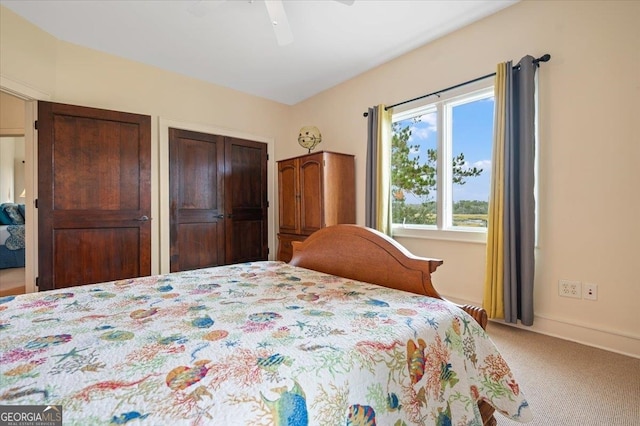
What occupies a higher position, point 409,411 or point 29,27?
point 29,27

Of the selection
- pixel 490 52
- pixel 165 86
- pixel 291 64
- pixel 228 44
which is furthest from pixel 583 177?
pixel 165 86

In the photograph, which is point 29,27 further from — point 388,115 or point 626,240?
point 626,240

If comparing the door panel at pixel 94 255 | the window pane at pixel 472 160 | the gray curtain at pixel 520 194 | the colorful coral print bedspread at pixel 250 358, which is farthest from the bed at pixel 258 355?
the door panel at pixel 94 255

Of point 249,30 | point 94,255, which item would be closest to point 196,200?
point 94,255

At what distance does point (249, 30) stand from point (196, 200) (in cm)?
202

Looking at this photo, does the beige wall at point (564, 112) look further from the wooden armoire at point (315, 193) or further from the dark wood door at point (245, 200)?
the dark wood door at point (245, 200)

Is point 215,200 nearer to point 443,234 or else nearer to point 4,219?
point 443,234

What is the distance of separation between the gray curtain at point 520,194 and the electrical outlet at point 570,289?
20cm

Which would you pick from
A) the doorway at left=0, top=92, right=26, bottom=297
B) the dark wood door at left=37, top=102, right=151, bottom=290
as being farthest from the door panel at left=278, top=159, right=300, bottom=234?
the doorway at left=0, top=92, right=26, bottom=297

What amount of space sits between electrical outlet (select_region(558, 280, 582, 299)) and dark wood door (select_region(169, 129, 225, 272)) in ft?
11.5

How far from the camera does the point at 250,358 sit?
Answer: 0.74 meters

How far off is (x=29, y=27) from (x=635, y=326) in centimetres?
519

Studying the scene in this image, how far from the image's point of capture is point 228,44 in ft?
9.93

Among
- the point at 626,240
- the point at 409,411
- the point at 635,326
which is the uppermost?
the point at 626,240
